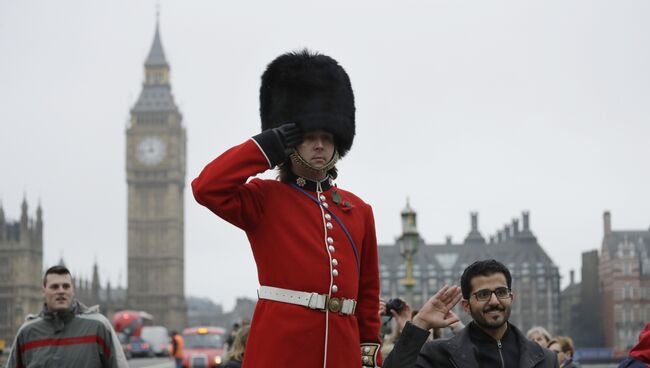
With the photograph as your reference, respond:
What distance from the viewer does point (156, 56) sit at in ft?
311

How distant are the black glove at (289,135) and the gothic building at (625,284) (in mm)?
71742

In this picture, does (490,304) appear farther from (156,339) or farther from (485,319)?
(156,339)

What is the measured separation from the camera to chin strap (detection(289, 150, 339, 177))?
3.76 m

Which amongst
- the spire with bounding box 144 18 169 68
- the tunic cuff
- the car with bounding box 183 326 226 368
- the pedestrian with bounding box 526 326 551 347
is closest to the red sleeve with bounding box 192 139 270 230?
the tunic cuff

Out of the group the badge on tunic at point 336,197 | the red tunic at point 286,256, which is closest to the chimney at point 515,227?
the badge on tunic at point 336,197

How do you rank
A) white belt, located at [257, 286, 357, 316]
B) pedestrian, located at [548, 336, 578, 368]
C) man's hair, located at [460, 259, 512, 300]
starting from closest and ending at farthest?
white belt, located at [257, 286, 357, 316] < man's hair, located at [460, 259, 512, 300] < pedestrian, located at [548, 336, 578, 368]

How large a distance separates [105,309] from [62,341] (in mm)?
81014

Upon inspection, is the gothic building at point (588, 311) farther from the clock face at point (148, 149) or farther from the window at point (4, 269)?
the window at point (4, 269)

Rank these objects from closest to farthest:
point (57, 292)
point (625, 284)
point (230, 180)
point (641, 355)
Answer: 1. point (230, 180)
2. point (641, 355)
3. point (57, 292)
4. point (625, 284)

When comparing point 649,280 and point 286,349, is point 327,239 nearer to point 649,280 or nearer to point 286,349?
point 286,349

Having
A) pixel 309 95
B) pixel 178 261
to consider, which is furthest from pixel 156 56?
pixel 309 95

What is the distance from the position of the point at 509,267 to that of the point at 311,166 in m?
92.1

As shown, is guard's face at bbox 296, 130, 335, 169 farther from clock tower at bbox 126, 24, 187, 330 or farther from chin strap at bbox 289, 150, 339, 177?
clock tower at bbox 126, 24, 187, 330

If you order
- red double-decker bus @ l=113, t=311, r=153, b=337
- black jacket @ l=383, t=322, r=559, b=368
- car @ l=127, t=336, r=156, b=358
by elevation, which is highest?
black jacket @ l=383, t=322, r=559, b=368
